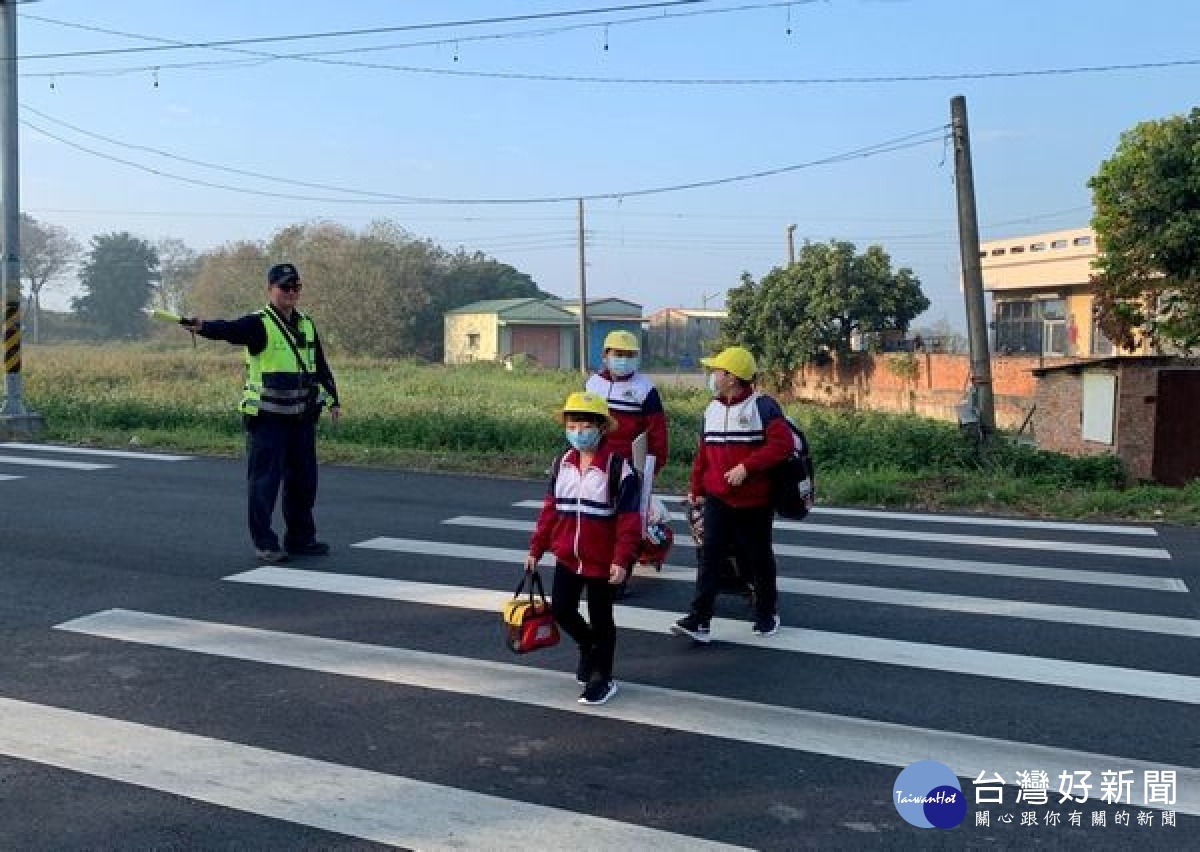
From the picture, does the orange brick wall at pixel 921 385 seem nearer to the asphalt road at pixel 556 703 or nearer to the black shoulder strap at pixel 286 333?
the asphalt road at pixel 556 703

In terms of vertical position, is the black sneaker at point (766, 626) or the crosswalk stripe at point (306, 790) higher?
the black sneaker at point (766, 626)

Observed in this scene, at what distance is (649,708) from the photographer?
510cm

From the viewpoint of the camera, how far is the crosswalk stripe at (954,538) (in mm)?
9219

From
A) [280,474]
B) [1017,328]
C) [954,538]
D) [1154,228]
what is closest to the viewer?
[280,474]

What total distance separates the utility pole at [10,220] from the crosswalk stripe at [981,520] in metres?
9.93

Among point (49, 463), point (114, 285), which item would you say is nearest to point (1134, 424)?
point (49, 463)

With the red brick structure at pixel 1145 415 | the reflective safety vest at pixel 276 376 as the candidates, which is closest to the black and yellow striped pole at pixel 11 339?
the reflective safety vest at pixel 276 376

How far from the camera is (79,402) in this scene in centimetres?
1991

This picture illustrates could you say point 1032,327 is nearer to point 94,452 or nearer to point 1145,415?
point 1145,415

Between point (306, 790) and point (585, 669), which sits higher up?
point (585, 669)

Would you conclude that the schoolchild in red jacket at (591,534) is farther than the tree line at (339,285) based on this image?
No

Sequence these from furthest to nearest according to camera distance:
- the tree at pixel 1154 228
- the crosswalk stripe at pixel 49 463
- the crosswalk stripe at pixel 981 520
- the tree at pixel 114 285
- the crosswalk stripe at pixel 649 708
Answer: the tree at pixel 114 285, the tree at pixel 1154 228, the crosswalk stripe at pixel 49 463, the crosswalk stripe at pixel 981 520, the crosswalk stripe at pixel 649 708

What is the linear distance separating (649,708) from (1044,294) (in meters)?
37.1

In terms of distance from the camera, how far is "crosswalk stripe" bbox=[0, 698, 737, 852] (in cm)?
382
